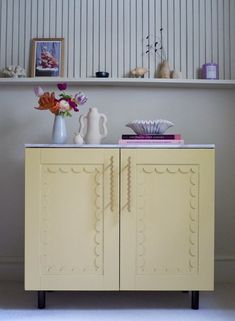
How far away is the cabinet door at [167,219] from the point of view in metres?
1.88

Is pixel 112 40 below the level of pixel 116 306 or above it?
above

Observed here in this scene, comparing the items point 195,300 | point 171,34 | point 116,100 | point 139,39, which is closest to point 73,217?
point 195,300

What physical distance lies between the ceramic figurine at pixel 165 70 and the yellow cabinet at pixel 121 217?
0.68 metres

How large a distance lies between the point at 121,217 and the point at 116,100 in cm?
89

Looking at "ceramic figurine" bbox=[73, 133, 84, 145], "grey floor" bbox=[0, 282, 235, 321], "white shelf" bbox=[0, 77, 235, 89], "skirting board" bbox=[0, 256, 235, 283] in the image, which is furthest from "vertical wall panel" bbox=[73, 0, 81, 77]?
"grey floor" bbox=[0, 282, 235, 321]

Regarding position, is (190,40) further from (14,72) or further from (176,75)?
(14,72)

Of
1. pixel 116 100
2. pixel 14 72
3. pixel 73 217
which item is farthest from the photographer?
pixel 116 100

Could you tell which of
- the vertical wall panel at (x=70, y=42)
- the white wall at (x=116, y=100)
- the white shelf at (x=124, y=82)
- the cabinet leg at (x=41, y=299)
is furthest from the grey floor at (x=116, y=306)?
the vertical wall panel at (x=70, y=42)

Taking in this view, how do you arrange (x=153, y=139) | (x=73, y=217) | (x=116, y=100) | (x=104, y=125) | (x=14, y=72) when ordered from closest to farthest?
(x=73, y=217) < (x=153, y=139) < (x=104, y=125) < (x=14, y=72) < (x=116, y=100)

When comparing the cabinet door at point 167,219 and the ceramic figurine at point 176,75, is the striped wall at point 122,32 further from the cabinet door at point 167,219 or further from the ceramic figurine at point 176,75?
the cabinet door at point 167,219

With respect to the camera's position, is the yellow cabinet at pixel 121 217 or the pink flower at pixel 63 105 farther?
the pink flower at pixel 63 105

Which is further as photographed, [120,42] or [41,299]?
[120,42]

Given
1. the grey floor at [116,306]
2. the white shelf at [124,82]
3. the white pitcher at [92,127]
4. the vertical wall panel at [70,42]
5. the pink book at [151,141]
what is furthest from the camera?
the vertical wall panel at [70,42]

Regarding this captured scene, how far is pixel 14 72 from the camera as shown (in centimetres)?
233
